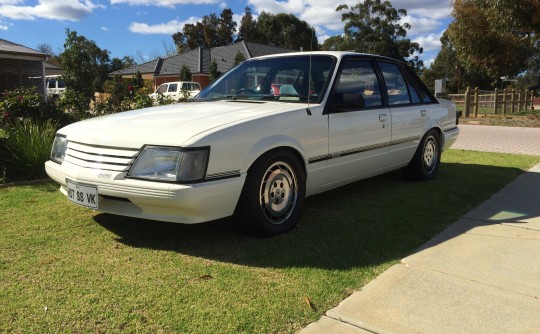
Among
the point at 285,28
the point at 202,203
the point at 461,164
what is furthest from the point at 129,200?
the point at 285,28

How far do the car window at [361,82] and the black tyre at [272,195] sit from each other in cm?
106

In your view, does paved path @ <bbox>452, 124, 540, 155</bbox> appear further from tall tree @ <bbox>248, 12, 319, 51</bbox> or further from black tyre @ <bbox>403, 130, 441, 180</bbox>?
tall tree @ <bbox>248, 12, 319, 51</bbox>

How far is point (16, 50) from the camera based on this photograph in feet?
55.9

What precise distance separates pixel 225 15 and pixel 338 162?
2718 inches

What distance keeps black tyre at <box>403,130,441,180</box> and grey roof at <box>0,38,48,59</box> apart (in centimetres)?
1580

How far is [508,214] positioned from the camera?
15.0ft

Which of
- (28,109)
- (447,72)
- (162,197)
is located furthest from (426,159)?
(447,72)

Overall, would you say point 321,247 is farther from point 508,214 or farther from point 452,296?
point 508,214

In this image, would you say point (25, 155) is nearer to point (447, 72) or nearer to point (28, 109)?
point (28, 109)

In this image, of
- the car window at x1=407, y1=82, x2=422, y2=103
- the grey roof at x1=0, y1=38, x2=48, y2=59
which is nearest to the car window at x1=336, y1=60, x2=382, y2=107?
the car window at x1=407, y1=82, x2=422, y2=103

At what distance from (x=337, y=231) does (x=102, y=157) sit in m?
2.03

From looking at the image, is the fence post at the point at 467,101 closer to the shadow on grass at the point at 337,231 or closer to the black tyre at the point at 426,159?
the black tyre at the point at 426,159

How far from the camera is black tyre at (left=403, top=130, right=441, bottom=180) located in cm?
577

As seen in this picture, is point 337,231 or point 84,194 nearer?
point 84,194
